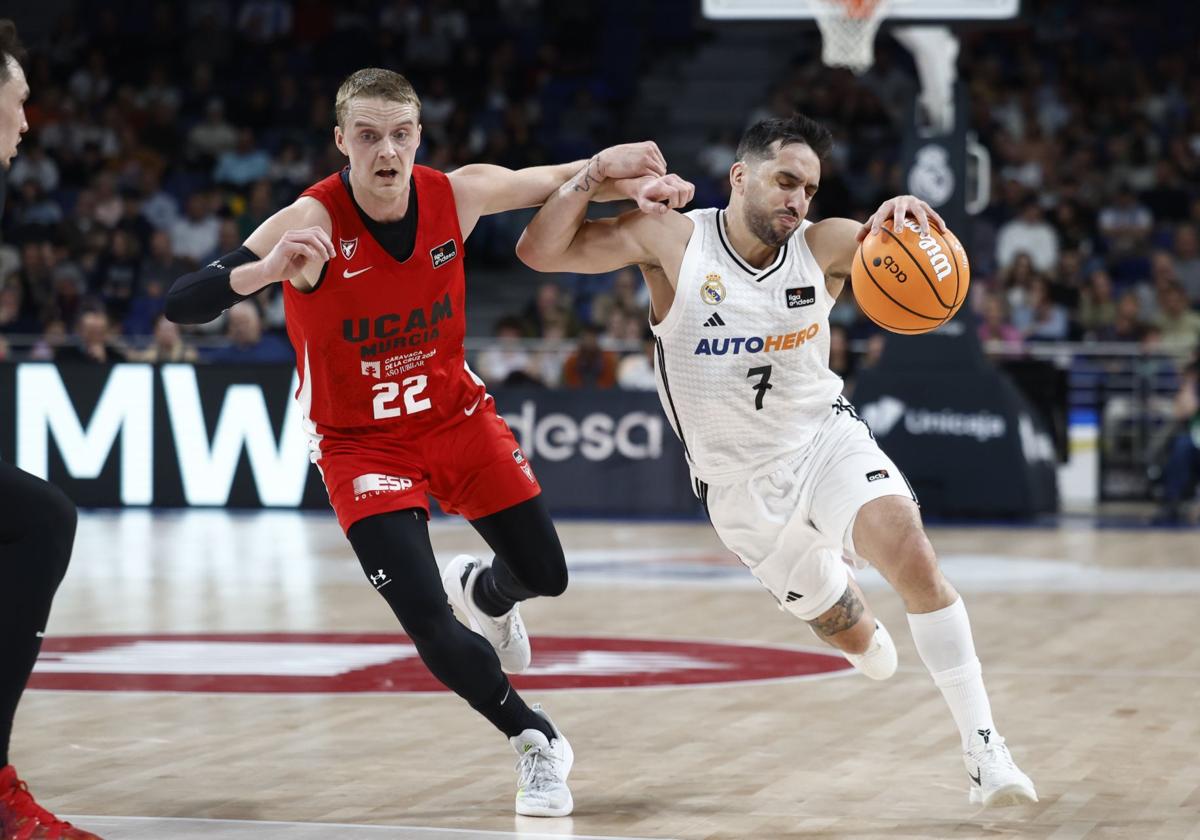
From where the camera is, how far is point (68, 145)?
69.6 ft

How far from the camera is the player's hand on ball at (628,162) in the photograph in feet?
18.5

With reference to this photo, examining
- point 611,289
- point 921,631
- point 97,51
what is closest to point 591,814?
point 921,631

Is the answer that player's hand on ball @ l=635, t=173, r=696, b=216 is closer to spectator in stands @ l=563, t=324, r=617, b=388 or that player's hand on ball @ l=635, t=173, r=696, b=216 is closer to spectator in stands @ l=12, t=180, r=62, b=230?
spectator in stands @ l=563, t=324, r=617, b=388

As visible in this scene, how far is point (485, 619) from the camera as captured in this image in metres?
6.28

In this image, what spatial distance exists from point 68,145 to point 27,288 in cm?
310

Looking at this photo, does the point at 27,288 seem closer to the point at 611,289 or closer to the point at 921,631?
the point at 611,289

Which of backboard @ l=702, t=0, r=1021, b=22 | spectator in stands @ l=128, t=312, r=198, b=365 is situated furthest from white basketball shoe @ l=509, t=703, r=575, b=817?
spectator in stands @ l=128, t=312, r=198, b=365

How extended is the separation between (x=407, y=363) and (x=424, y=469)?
0.33 meters

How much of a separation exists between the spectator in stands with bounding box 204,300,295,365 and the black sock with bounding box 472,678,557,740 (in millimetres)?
10790

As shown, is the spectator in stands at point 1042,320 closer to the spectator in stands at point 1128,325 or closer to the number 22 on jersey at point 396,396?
the spectator in stands at point 1128,325

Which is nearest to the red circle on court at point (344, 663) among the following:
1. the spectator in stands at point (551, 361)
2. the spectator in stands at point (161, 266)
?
the spectator in stands at point (551, 361)

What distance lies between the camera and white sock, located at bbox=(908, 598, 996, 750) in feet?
17.2

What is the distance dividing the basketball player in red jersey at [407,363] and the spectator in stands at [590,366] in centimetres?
983

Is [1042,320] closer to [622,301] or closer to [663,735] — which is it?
[622,301]
